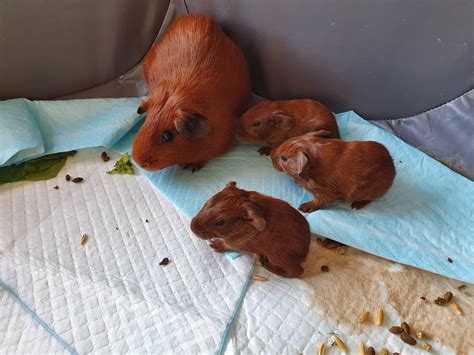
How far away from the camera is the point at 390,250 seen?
5.56 ft

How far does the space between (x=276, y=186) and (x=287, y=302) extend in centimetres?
57

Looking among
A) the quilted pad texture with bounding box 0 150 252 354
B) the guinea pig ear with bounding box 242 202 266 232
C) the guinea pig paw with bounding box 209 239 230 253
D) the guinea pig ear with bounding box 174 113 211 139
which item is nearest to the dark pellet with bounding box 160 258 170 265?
the quilted pad texture with bounding box 0 150 252 354

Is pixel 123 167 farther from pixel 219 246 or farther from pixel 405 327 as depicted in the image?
pixel 405 327

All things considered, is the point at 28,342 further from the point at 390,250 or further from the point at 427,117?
the point at 427,117

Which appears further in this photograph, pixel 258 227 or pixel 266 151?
pixel 266 151

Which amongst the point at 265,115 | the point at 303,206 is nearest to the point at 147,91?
the point at 265,115

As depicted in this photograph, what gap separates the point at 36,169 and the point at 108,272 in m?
0.66

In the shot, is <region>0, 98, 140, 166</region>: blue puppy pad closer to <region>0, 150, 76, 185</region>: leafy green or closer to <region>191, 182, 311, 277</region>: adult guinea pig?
<region>0, 150, 76, 185</region>: leafy green

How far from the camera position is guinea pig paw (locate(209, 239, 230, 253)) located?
169cm

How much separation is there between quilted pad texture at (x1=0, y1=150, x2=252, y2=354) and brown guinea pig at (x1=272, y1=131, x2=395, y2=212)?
1.33 feet

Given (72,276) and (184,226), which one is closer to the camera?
(72,276)

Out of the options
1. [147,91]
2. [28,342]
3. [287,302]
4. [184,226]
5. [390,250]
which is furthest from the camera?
[147,91]

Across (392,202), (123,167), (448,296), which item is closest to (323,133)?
(392,202)

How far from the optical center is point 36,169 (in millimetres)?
2008
